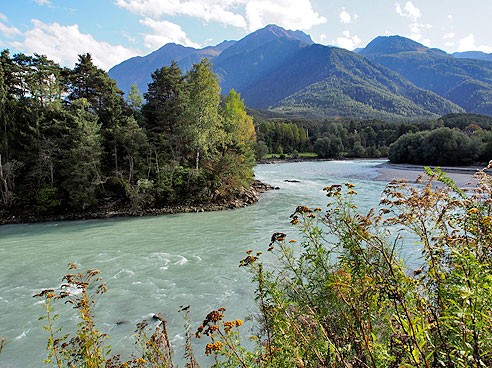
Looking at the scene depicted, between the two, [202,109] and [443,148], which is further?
[443,148]

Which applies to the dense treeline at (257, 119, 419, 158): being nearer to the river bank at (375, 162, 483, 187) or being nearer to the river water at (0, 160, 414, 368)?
the river bank at (375, 162, 483, 187)

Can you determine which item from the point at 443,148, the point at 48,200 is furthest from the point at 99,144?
the point at 443,148

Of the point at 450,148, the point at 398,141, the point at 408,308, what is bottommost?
the point at 408,308

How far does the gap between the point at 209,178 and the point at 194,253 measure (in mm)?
13638

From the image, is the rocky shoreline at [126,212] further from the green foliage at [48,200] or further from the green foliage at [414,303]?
the green foliage at [414,303]

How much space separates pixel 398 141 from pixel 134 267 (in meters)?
76.9

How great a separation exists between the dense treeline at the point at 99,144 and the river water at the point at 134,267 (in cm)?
340

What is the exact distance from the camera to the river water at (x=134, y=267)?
819 centimetres

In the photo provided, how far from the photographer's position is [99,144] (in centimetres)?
2341

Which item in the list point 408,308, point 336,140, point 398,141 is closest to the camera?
point 408,308

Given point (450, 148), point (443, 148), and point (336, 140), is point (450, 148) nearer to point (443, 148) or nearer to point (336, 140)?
point (443, 148)

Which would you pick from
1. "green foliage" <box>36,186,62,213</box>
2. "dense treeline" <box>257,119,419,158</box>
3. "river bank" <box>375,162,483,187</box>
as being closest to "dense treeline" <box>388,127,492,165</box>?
"river bank" <box>375,162,483,187</box>

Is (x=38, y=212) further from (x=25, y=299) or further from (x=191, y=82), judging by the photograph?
(x=191, y=82)

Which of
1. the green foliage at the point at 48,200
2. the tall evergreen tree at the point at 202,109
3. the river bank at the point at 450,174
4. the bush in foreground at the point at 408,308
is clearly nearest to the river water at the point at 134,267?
the green foliage at the point at 48,200
